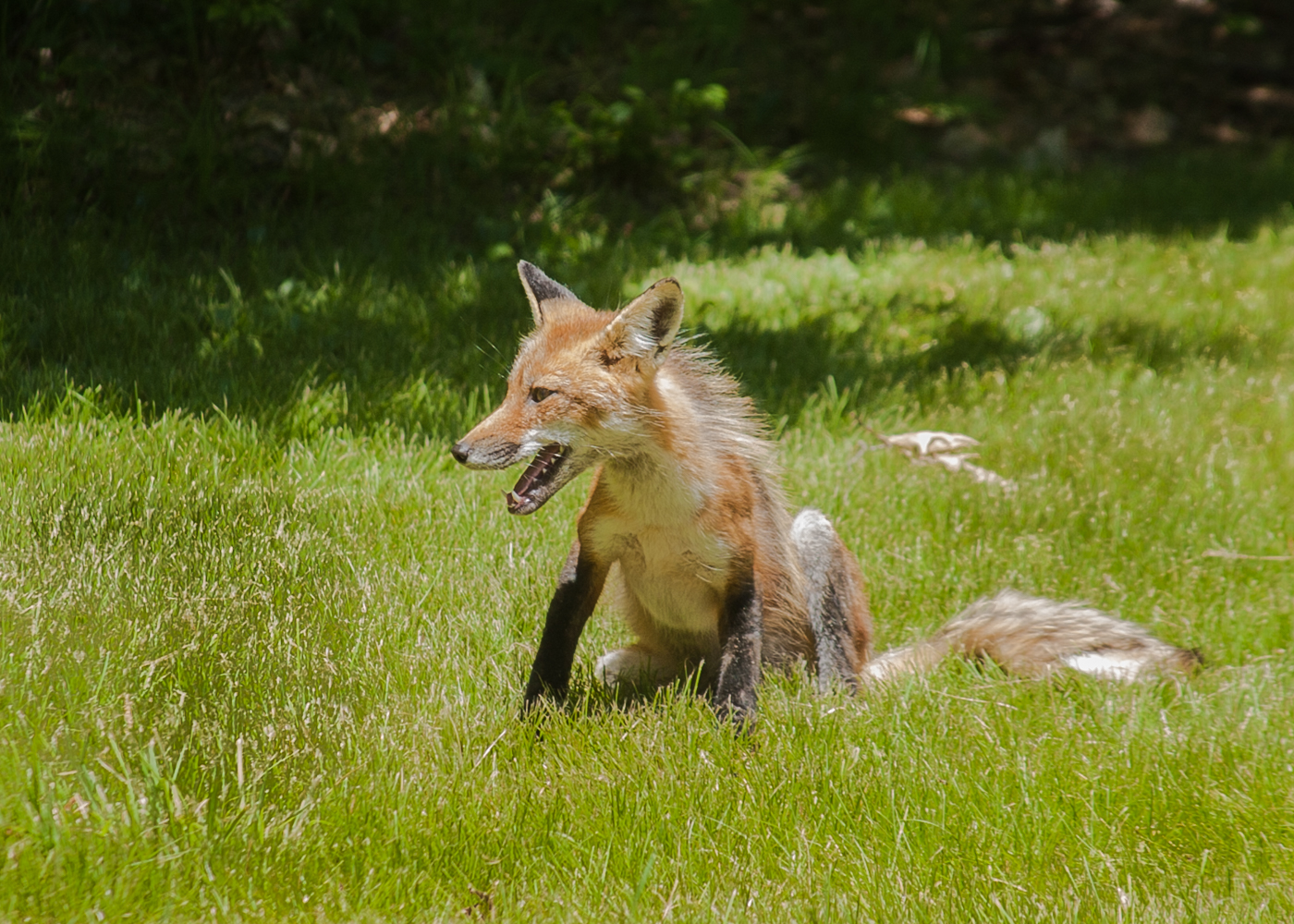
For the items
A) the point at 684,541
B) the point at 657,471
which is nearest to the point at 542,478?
the point at 657,471

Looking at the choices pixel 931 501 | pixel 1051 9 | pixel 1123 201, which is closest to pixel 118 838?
pixel 931 501

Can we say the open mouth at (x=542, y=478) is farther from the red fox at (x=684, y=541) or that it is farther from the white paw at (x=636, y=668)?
the white paw at (x=636, y=668)

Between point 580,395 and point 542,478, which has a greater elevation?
point 580,395

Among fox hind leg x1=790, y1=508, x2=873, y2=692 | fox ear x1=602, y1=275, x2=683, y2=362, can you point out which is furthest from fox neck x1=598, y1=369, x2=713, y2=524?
fox hind leg x1=790, y1=508, x2=873, y2=692

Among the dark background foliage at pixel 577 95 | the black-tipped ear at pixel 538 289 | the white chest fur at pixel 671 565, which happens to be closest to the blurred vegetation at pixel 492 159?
the dark background foliage at pixel 577 95

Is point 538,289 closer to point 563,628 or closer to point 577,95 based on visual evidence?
point 563,628

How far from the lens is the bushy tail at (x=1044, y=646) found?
4238 mm

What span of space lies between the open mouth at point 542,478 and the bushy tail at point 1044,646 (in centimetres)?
155

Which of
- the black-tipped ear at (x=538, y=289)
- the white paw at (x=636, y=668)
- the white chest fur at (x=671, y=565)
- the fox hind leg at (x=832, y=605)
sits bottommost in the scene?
the white paw at (x=636, y=668)

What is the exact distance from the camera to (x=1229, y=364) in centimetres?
766

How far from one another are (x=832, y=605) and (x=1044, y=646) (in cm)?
84

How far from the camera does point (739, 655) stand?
3.76m

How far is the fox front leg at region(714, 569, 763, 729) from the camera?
12.3 feet

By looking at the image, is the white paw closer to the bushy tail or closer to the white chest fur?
the white chest fur
